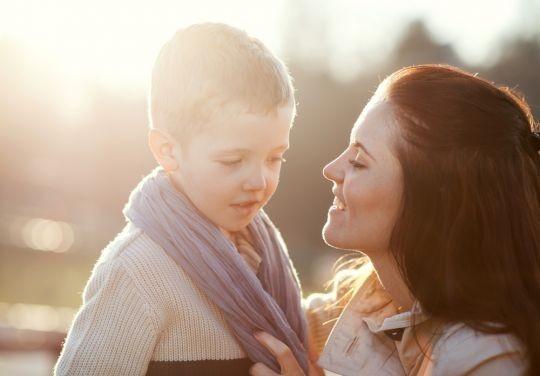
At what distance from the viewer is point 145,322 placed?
2350mm

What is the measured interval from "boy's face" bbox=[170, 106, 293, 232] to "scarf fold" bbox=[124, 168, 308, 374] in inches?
2.5

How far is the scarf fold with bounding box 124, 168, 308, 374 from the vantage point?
2.48 m

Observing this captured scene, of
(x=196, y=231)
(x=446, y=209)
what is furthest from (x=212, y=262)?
(x=446, y=209)

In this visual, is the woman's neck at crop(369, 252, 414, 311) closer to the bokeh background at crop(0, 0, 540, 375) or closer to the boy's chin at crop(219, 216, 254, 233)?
the boy's chin at crop(219, 216, 254, 233)

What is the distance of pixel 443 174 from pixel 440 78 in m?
0.31

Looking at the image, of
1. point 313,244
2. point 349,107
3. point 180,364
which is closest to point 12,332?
point 180,364

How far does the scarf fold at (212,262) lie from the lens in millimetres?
2482

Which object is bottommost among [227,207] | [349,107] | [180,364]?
[349,107]

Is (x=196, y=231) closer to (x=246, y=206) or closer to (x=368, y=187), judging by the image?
(x=246, y=206)

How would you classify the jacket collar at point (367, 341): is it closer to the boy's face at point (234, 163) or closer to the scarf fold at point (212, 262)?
the scarf fold at point (212, 262)

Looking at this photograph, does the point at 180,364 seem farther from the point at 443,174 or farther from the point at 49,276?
the point at 49,276

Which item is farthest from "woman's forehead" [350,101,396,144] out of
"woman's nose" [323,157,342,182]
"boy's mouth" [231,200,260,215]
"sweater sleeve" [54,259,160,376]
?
"sweater sleeve" [54,259,160,376]

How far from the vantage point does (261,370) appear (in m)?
2.51

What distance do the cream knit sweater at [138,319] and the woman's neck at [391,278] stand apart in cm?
56
